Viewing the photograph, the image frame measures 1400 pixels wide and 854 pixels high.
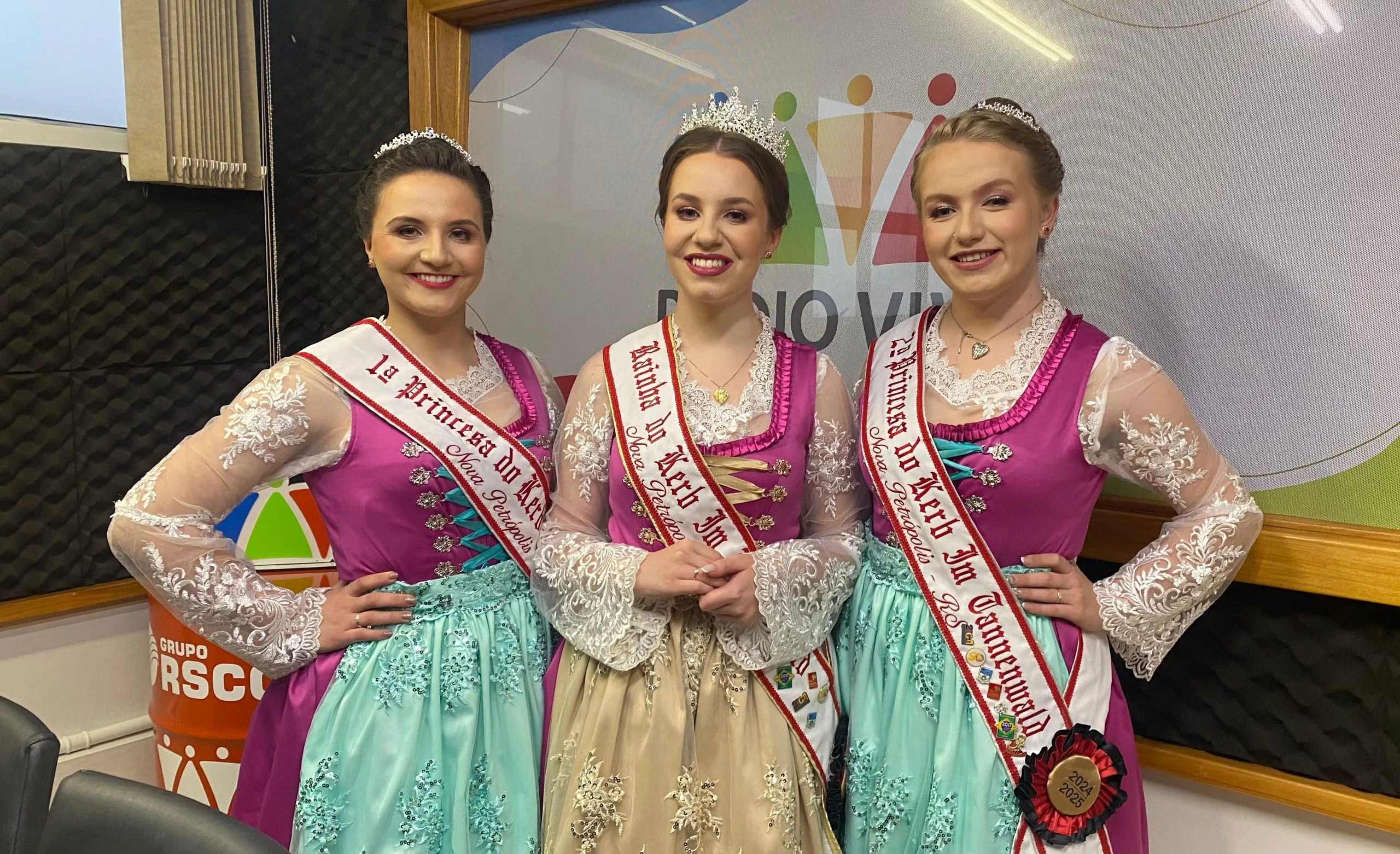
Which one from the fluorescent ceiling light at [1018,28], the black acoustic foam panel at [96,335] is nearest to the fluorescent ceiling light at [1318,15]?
the fluorescent ceiling light at [1018,28]

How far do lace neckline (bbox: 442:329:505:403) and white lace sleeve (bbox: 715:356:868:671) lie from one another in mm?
510

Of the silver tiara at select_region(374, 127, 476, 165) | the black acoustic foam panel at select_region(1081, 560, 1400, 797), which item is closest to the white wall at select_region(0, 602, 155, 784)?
the silver tiara at select_region(374, 127, 476, 165)

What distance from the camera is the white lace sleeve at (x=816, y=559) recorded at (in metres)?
1.34

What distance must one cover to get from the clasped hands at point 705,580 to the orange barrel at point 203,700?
941 millimetres

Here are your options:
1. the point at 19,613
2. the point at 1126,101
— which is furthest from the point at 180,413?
the point at 1126,101

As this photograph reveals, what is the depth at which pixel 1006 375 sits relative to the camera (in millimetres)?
1361

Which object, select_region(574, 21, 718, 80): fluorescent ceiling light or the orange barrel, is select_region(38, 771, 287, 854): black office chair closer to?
the orange barrel

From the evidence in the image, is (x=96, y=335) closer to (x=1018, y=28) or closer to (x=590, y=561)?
(x=590, y=561)

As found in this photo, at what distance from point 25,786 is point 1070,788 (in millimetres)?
1190

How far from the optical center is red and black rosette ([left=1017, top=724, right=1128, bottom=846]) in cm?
129

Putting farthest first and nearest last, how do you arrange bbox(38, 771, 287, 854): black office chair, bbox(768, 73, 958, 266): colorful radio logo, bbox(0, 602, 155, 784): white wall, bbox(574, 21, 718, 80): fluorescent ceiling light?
bbox(0, 602, 155, 784): white wall < bbox(574, 21, 718, 80): fluorescent ceiling light < bbox(768, 73, 958, 266): colorful radio logo < bbox(38, 771, 287, 854): black office chair

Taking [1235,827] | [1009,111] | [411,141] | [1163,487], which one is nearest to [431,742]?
[411,141]

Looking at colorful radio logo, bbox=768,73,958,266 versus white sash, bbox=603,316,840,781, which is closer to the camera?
white sash, bbox=603,316,840,781

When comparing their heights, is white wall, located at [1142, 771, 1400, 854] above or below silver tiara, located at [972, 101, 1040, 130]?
below
